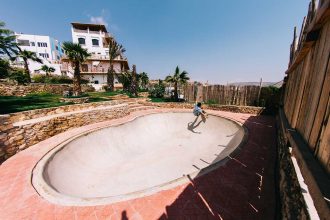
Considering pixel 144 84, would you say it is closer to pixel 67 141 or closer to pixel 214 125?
pixel 214 125

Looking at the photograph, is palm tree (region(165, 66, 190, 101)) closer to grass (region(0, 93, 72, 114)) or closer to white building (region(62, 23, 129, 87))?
grass (region(0, 93, 72, 114))

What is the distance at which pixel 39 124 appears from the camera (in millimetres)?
8039

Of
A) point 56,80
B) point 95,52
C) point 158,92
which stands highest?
point 95,52

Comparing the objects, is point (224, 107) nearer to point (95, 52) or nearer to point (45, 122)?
point (45, 122)

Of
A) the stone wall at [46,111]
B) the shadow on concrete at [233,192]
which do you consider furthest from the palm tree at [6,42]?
the shadow on concrete at [233,192]

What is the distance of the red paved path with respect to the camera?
3436 millimetres

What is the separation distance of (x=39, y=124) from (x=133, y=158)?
18.8 feet

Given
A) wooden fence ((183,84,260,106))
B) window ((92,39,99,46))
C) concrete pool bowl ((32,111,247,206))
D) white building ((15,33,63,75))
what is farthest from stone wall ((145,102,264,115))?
white building ((15,33,63,75))

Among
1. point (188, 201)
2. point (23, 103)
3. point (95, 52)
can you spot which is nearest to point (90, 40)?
point (95, 52)

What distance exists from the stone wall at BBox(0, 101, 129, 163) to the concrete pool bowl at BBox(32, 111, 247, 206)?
5.77 feet

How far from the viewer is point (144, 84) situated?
40.1 m

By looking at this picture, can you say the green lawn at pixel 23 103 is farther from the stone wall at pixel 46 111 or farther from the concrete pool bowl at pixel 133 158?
the concrete pool bowl at pixel 133 158

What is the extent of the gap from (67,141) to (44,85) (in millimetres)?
21126

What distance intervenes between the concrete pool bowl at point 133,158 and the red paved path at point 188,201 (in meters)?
0.23
